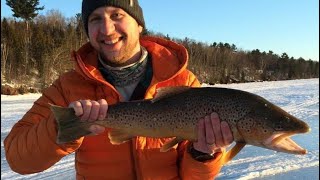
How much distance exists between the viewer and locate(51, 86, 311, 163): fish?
7.82 ft

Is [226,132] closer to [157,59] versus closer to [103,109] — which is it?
[103,109]

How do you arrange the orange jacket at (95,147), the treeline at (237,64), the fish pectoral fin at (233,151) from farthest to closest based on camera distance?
the treeline at (237,64), the orange jacket at (95,147), the fish pectoral fin at (233,151)

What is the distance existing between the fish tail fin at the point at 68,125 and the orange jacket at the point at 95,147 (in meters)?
0.07

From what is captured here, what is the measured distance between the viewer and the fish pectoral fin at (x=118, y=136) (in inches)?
97.7

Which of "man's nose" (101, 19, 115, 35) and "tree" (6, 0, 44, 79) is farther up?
"tree" (6, 0, 44, 79)

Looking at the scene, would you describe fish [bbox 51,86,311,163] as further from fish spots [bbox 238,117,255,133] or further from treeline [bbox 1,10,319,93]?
treeline [bbox 1,10,319,93]

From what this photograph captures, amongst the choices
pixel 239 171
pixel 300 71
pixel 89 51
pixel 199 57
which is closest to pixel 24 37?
pixel 199 57

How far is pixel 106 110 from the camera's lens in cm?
246

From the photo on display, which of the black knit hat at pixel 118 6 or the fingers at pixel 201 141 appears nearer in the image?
the fingers at pixel 201 141

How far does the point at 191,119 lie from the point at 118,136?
42cm

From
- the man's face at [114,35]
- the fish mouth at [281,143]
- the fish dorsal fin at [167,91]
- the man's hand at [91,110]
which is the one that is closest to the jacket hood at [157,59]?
the man's face at [114,35]

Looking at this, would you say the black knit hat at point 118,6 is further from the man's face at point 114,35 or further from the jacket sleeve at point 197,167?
the jacket sleeve at point 197,167

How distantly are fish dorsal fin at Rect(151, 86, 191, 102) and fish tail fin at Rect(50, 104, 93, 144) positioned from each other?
0.41m

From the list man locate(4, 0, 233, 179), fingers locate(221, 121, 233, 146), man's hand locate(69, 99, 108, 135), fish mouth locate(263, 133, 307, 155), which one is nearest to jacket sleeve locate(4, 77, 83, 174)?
man locate(4, 0, 233, 179)
